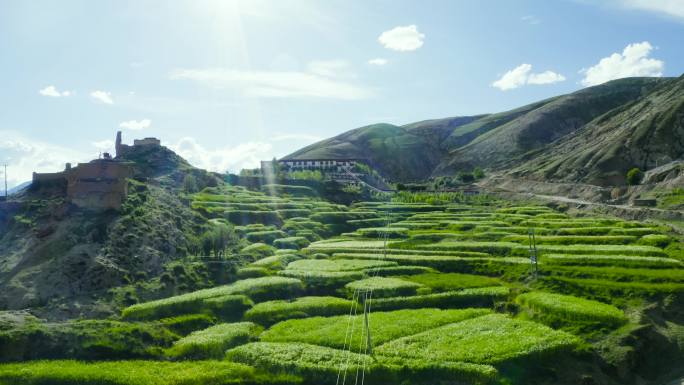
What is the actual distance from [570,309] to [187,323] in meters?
31.4

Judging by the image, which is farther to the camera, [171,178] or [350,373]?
[171,178]

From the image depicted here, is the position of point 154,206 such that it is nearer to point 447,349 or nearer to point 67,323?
point 67,323

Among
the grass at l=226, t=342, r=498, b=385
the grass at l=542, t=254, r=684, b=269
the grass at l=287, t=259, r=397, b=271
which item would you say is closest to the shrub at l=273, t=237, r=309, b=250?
the grass at l=287, t=259, r=397, b=271

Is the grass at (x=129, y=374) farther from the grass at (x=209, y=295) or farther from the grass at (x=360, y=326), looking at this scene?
the grass at (x=209, y=295)

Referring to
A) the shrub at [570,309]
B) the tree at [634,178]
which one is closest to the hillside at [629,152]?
the tree at [634,178]

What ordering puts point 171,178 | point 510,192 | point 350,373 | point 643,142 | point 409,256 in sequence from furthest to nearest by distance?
1. point 643,142
2. point 510,192
3. point 171,178
4. point 409,256
5. point 350,373

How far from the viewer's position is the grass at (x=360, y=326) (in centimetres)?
3856

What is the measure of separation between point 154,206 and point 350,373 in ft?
153

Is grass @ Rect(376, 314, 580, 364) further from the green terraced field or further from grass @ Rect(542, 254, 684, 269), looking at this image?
grass @ Rect(542, 254, 684, 269)

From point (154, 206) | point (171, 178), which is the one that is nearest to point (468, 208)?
point (171, 178)

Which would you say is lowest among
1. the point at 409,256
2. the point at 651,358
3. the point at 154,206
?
the point at 651,358

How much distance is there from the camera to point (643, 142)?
172 m

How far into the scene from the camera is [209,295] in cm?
5069

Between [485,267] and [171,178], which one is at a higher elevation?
[171,178]
